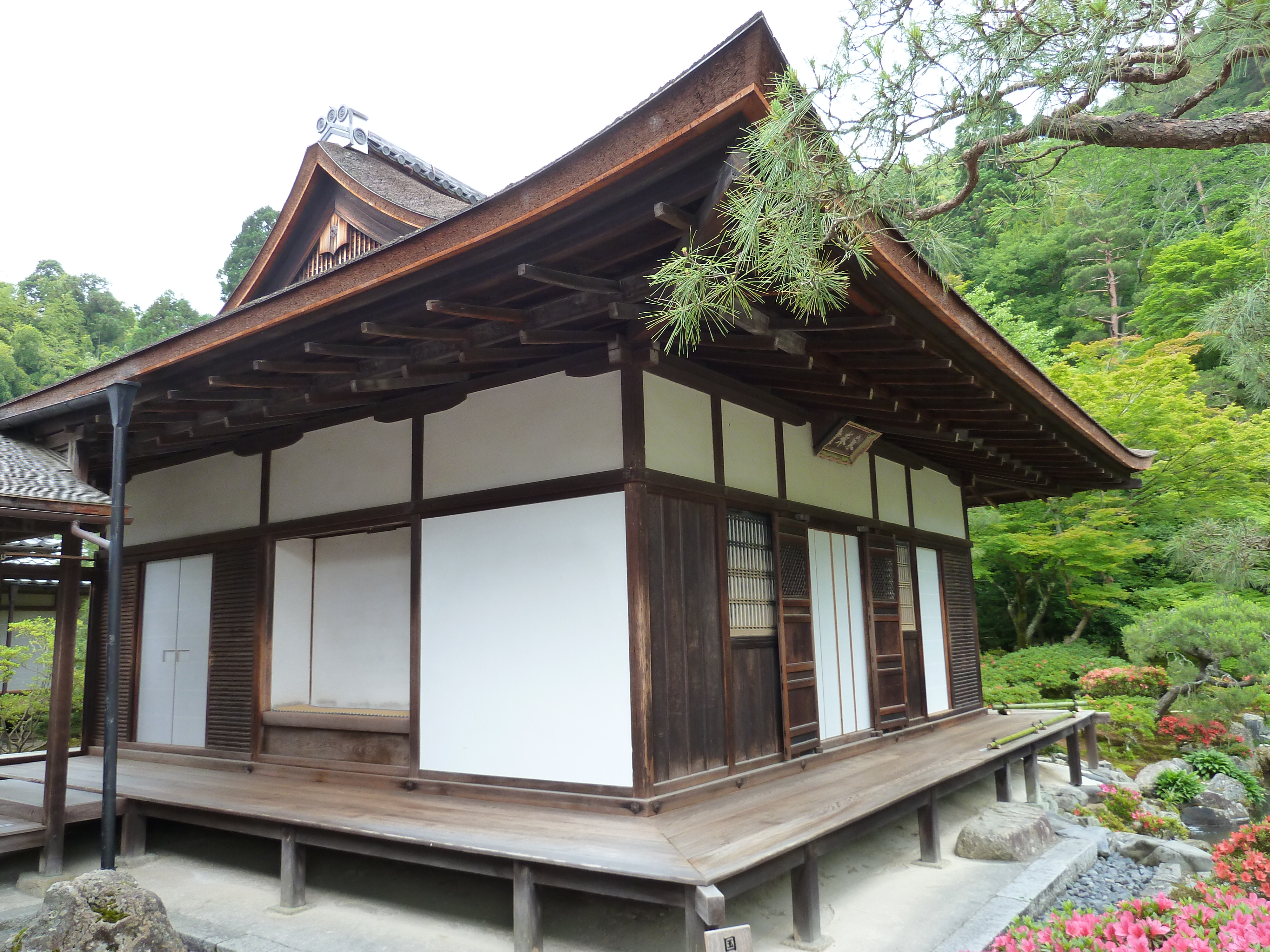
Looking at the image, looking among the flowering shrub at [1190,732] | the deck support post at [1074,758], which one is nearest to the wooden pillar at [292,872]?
the deck support post at [1074,758]

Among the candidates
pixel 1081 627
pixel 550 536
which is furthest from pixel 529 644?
pixel 1081 627

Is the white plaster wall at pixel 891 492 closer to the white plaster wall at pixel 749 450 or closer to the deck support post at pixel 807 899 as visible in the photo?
the white plaster wall at pixel 749 450

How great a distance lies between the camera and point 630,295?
12.0 feet

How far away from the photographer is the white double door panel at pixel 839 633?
604 centimetres

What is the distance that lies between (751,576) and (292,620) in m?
3.47

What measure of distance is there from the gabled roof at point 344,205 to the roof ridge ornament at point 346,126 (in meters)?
0.09

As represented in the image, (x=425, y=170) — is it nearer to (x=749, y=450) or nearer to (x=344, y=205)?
(x=344, y=205)

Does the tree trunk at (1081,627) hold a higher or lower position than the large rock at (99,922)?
higher

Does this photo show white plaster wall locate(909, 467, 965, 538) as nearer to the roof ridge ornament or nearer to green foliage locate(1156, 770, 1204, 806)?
green foliage locate(1156, 770, 1204, 806)

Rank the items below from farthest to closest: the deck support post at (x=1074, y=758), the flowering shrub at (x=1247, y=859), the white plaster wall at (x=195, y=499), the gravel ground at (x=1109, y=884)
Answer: the deck support post at (x=1074, y=758), the white plaster wall at (x=195, y=499), the gravel ground at (x=1109, y=884), the flowering shrub at (x=1247, y=859)

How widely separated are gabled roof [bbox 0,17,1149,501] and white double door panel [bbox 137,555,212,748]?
0.99 metres

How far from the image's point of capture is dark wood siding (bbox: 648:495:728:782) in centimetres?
439

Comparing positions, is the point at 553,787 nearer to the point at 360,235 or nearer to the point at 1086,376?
the point at 360,235

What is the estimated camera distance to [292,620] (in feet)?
20.8
